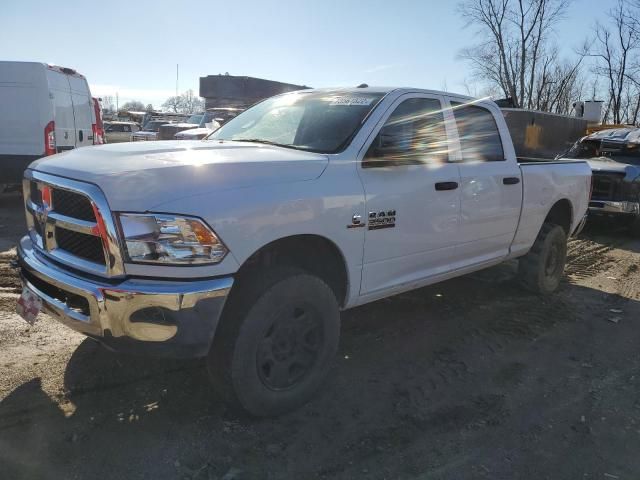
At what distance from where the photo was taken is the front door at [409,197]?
3.38m

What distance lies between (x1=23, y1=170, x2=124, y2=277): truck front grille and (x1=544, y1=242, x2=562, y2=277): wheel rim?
4.57 metres

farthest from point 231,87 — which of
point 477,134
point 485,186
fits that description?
point 485,186

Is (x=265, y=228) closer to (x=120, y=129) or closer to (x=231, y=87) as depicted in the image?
(x=120, y=129)

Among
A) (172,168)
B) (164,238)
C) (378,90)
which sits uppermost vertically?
(378,90)

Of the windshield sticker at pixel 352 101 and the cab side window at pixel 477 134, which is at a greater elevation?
the windshield sticker at pixel 352 101

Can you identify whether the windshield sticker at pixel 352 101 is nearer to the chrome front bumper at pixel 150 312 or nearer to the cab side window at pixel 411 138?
the cab side window at pixel 411 138

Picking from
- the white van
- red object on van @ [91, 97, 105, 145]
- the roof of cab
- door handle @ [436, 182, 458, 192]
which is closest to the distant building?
red object on van @ [91, 97, 105, 145]

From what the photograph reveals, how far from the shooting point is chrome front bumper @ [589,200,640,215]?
346 inches

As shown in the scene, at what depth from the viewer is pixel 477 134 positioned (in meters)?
4.49

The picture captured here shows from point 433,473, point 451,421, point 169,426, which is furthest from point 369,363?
point 169,426

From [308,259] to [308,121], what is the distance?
1.10 metres

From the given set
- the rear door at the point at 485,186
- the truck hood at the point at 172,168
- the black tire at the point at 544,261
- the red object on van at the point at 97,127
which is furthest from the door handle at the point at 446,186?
the red object on van at the point at 97,127

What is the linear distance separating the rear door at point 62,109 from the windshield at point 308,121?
578cm

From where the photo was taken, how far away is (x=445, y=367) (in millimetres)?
3871
